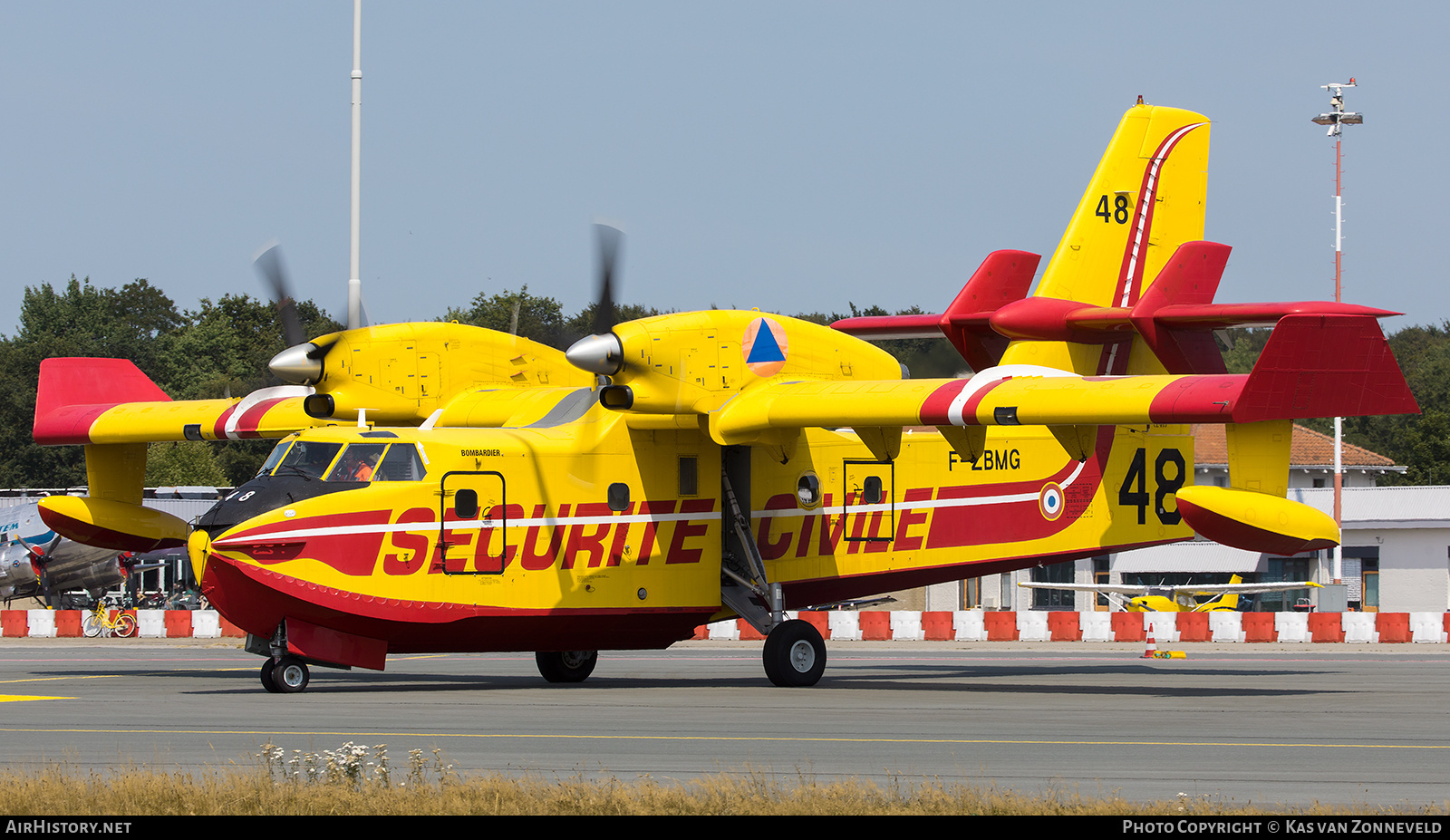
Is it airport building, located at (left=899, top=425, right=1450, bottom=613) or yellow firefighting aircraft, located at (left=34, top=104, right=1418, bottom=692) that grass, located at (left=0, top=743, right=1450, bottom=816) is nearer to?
yellow firefighting aircraft, located at (left=34, top=104, right=1418, bottom=692)

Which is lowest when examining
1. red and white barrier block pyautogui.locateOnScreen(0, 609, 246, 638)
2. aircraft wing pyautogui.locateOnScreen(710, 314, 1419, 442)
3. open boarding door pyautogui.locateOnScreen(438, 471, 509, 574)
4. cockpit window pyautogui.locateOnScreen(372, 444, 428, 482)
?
red and white barrier block pyautogui.locateOnScreen(0, 609, 246, 638)

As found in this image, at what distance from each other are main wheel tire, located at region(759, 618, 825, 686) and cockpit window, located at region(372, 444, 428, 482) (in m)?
5.43

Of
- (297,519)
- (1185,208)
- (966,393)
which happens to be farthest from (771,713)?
(1185,208)

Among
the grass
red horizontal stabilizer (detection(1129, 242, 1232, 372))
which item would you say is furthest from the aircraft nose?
the grass

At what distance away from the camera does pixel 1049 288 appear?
2441 centimetres

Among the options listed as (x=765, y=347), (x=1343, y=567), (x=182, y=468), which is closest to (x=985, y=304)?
(x=765, y=347)

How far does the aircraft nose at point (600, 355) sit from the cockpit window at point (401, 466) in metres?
2.34

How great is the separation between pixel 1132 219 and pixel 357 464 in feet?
42.4

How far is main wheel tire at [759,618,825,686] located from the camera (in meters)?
21.8

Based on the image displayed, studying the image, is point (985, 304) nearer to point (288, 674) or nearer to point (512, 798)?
point (288, 674)

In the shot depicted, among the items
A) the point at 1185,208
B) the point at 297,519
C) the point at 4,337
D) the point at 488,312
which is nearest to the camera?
the point at 297,519

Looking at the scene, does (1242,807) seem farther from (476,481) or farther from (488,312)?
(488,312)
